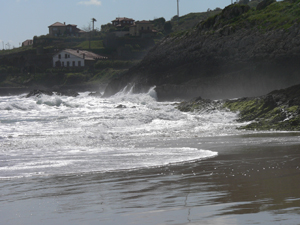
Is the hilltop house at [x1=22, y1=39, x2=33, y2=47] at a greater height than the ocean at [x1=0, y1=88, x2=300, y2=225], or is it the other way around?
the hilltop house at [x1=22, y1=39, x2=33, y2=47]

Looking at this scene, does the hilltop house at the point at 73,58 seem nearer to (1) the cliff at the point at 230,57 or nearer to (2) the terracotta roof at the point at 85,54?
(2) the terracotta roof at the point at 85,54

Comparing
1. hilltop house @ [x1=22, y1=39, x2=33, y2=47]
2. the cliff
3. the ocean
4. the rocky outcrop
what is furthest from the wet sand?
hilltop house @ [x1=22, y1=39, x2=33, y2=47]

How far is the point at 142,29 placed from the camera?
97.2 m

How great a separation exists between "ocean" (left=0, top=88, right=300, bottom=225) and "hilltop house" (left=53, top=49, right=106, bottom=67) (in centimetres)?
7640

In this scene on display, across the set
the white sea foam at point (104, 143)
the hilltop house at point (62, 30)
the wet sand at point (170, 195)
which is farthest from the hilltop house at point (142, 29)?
the wet sand at point (170, 195)

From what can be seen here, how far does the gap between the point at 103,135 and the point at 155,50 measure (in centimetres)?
4135

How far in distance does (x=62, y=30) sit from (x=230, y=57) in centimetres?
7835

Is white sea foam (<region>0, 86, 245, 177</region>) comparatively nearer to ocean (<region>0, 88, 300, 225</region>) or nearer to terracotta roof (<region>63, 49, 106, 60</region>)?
ocean (<region>0, 88, 300, 225</region>)

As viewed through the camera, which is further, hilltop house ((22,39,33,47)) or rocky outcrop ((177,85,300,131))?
hilltop house ((22,39,33,47))

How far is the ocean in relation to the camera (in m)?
4.19

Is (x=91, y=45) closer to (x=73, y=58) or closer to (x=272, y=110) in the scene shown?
(x=73, y=58)

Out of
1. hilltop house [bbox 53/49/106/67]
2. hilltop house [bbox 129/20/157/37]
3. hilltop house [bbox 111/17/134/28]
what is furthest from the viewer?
hilltop house [bbox 111/17/134/28]

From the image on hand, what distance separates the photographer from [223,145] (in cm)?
1056

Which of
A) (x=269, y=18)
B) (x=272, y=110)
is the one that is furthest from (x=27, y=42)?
(x=272, y=110)
